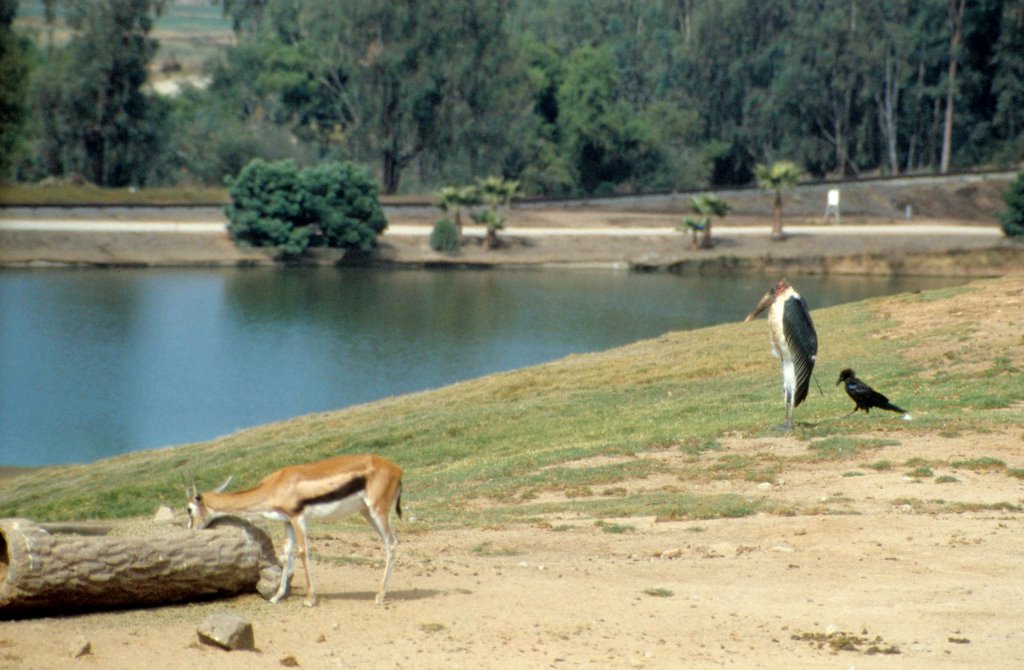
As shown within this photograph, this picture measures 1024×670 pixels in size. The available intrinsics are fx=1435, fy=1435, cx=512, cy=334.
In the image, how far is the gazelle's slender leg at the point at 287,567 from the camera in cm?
1200

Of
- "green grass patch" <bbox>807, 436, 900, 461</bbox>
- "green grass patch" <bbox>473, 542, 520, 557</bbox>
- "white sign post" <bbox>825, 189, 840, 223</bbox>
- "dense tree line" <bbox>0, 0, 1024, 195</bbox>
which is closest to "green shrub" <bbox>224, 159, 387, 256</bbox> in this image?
"dense tree line" <bbox>0, 0, 1024, 195</bbox>

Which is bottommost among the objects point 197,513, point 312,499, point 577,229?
point 577,229

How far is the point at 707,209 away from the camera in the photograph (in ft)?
251

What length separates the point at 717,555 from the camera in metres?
14.8

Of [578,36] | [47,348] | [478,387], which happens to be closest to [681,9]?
[578,36]

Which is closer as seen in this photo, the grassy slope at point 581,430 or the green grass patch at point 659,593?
the green grass patch at point 659,593

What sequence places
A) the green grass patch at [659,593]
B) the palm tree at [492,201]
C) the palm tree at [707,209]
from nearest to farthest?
the green grass patch at [659,593] → the palm tree at [492,201] → the palm tree at [707,209]

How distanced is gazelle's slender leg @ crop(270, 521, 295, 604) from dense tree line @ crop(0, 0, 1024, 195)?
79728 mm

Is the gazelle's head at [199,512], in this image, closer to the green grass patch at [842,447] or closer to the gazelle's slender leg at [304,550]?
→ the gazelle's slender leg at [304,550]

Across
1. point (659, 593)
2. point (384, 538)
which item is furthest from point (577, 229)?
point (384, 538)

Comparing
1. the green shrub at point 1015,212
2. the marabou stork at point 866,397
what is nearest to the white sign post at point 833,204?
the green shrub at point 1015,212

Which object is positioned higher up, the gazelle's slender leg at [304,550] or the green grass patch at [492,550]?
the gazelle's slender leg at [304,550]

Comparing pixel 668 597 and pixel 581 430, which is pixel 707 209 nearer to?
pixel 581 430

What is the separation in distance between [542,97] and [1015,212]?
42.6 meters
